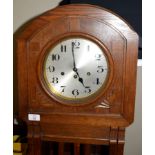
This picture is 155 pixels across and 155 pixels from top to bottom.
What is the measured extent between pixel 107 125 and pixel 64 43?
0.39 m

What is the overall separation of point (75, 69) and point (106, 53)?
0.14 m

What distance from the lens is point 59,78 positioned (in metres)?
0.88

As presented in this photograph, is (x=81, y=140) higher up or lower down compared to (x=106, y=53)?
lower down

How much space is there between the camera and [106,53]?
32.8 inches

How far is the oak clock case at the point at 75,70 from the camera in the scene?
33.6 inches

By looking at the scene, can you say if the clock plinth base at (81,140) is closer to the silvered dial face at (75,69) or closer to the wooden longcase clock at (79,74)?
the wooden longcase clock at (79,74)

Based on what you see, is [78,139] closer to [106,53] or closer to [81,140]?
[81,140]

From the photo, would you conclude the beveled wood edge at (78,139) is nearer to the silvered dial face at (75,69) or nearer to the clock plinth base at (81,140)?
the clock plinth base at (81,140)

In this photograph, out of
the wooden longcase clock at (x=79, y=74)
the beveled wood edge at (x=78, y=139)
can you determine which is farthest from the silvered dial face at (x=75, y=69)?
the beveled wood edge at (x=78, y=139)

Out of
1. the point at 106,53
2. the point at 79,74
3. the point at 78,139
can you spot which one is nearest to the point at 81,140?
the point at 78,139

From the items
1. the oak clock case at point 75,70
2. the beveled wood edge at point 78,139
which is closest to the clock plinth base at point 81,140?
the beveled wood edge at point 78,139

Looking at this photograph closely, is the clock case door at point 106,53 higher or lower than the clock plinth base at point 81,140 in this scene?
higher
